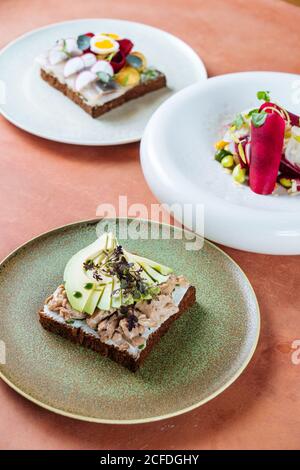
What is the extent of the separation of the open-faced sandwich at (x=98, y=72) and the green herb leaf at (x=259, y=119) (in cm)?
52

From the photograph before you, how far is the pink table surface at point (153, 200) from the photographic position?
3.63 feet

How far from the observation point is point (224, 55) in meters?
2.16

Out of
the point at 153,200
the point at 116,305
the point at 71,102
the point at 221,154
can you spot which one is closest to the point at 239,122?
the point at 221,154

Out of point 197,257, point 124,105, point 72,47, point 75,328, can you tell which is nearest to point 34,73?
point 72,47

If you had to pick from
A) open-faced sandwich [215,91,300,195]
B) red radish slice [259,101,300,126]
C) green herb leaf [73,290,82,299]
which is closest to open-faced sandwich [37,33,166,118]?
open-faced sandwich [215,91,300,195]

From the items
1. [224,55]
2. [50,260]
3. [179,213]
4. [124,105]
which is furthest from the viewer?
[224,55]

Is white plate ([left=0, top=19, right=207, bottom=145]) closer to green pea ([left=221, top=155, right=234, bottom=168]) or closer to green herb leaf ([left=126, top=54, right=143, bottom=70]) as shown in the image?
green herb leaf ([left=126, top=54, right=143, bottom=70])

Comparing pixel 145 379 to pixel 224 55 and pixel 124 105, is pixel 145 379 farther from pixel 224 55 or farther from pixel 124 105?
pixel 224 55

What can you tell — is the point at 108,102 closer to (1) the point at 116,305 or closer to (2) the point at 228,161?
(2) the point at 228,161

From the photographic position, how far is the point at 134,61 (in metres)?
1.92

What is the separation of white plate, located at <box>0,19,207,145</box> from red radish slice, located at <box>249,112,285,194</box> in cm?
37

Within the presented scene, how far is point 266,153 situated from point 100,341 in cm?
59

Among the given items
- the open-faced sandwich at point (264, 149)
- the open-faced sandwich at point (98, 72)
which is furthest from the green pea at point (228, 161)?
the open-faced sandwich at point (98, 72)

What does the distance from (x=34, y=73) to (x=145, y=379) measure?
3.79 ft
